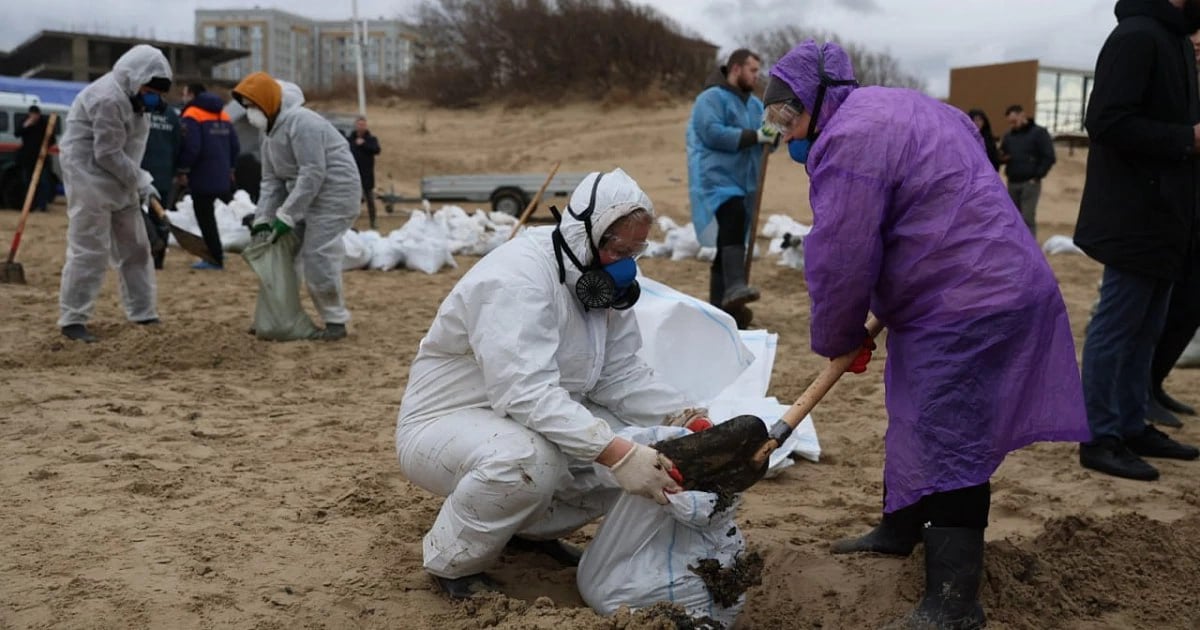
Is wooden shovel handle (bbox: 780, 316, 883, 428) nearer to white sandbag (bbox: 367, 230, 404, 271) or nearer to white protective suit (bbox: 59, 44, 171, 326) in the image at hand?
white protective suit (bbox: 59, 44, 171, 326)

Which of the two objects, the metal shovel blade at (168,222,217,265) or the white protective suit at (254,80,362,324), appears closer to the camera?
the white protective suit at (254,80,362,324)

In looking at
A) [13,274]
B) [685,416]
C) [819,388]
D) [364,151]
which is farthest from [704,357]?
[364,151]

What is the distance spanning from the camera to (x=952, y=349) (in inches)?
104

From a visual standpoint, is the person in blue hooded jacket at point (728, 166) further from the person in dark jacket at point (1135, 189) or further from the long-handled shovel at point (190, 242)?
the long-handled shovel at point (190, 242)

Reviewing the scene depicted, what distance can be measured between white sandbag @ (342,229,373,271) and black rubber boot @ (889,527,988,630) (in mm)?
8387

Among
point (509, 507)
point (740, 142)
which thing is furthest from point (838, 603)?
point (740, 142)

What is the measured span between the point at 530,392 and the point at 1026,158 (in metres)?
10.6

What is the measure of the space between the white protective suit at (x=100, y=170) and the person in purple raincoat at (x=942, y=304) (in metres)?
4.93

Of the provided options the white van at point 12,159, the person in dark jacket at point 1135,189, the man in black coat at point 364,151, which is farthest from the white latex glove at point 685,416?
the white van at point 12,159

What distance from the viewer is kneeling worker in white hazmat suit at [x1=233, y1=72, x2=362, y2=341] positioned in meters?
6.57

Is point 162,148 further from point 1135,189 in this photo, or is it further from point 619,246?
point 1135,189

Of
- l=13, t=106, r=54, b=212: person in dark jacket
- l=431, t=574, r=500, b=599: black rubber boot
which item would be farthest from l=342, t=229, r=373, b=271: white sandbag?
l=431, t=574, r=500, b=599: black rubber boot

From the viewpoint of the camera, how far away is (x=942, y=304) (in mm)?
2672

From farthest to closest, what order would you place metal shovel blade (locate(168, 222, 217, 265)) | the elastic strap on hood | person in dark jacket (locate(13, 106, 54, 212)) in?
person in dark jacket (locate(13, 106, 54, 212)), metal shovel blade (locate(168, 222, 217, 265)), the elastic strap on hood
